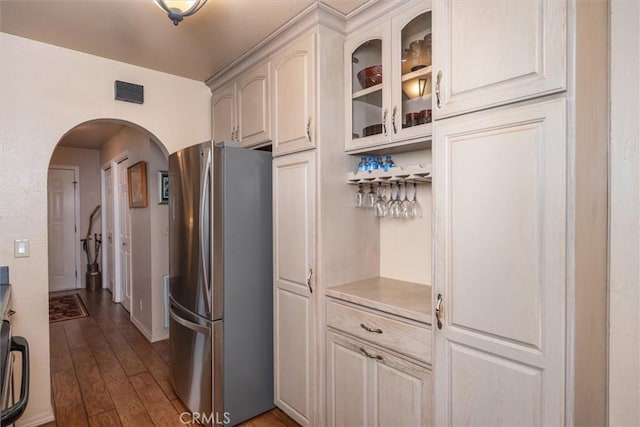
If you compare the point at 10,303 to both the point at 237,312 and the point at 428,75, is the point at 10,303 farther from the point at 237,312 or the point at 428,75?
the point at 428,75

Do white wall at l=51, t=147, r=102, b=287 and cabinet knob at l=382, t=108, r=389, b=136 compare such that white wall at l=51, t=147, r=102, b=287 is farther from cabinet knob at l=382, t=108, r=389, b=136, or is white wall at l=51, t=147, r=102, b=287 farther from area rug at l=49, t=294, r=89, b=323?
cabinet knob at l=382, t=108, r=389, b=136

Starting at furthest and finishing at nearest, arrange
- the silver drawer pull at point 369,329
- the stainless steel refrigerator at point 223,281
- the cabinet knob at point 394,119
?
the stainless steel refrigerator at point 223,281, the cabinet knob at point 394,119, the silver drawer pull at point 369,329

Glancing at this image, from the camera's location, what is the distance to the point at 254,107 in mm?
2441

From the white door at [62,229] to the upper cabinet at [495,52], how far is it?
21.3 feet

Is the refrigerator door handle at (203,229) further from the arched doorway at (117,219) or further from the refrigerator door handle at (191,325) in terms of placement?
the arched doorway at (117,219)

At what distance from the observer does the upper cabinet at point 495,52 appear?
111 centimetres

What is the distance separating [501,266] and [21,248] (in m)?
2.70

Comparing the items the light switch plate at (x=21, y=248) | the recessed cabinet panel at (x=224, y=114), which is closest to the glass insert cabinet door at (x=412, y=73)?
the recessed cabinet panel at (x=224, y=114)

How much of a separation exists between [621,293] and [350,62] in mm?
1710

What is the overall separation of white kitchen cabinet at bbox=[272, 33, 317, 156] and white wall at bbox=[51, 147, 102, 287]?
17.6ft

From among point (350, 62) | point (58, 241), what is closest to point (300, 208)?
point (350, 62)

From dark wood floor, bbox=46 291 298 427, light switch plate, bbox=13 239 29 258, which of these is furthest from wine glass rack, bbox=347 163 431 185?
light switch plate, bbox=13 239 29 258

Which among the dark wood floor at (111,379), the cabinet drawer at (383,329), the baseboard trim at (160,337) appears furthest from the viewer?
the baseboard trim at (160,337)

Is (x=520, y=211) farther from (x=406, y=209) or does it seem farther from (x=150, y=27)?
(x=150, y=27)
